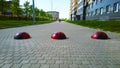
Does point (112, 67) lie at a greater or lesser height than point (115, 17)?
lesser

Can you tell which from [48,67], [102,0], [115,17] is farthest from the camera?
[102,0]

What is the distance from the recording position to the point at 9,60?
5.04 m

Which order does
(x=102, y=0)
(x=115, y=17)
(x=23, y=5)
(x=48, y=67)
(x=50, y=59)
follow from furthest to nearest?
(x=23, y=5) < (x=102, y=0) < (x=115, y=17) < (x=50, y=59) < (x=48, y=67)

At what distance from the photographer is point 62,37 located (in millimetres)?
10422

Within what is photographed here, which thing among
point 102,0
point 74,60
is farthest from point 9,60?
point 102,0

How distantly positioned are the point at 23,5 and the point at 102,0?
3974 centimetres

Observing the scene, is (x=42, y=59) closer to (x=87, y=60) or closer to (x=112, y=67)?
(x=87, y=60)

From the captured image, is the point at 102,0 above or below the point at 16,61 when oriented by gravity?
above

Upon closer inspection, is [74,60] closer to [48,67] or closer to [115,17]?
[48,67]

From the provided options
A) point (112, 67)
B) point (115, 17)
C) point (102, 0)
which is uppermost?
point (102, 0)

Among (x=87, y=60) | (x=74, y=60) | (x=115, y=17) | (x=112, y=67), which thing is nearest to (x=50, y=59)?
(x=74, y=60)

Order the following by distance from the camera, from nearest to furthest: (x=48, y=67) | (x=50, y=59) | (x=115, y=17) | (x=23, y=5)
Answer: (x=48, y=67) → (x=50, y=59) → (x=115, y=17) → (x=23, y=5)

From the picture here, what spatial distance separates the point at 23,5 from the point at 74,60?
220 feet

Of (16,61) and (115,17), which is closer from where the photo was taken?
(16,61)
